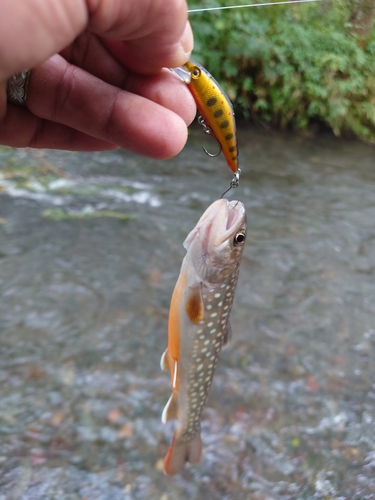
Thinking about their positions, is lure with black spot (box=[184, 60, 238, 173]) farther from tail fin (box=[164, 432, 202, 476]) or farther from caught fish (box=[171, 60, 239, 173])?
tail fin (box=[164, 432, 202, 476])

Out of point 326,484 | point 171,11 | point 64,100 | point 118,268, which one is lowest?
point 326,484

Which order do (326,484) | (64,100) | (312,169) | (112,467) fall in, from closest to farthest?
(64,100) → (112,467) → (326,484) → (312,169)

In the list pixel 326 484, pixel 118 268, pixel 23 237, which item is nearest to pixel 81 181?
pixel 23 237

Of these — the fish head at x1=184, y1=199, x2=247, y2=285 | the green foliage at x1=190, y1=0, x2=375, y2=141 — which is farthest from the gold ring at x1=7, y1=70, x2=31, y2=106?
the green foliage at x1=190, y1=0, x2=375, y2=141

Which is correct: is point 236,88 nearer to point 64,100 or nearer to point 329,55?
point 329,55

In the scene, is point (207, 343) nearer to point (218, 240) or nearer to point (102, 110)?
point (218, 240)

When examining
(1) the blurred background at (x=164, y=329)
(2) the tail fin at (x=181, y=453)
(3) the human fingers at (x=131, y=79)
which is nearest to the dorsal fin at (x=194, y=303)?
(3) the human fingers at (x=131, y=79)

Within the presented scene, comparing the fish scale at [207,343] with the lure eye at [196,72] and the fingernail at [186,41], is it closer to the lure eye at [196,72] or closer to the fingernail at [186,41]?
the lure eye at [196,72]
